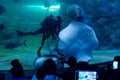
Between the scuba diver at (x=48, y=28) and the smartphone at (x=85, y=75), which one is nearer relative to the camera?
the smartphone at (x=85, y=75)

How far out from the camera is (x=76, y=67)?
16.1 ft

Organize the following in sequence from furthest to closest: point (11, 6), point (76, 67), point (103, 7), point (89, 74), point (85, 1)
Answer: point (11, 6), point (85, 1), point (103, 7), point (76, 67), point (89, 74)

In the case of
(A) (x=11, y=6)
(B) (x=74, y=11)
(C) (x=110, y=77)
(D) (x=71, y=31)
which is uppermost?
(A) (x=11, y=6)

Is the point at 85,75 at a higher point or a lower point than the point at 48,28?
lower

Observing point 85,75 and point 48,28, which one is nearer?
point 85,75

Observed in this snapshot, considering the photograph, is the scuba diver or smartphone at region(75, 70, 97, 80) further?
the scuba diver

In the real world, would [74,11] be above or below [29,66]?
→ above

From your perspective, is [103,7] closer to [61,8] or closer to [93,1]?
[93,1]

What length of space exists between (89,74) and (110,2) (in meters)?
11.2

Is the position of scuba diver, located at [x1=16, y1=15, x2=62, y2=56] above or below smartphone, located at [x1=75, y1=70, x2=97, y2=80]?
above

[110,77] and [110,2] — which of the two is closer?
[110,77]

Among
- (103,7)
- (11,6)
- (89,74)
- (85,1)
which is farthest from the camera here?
(11,6)

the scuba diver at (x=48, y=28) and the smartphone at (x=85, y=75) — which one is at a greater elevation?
the scuba diver at (x=48, y=28)

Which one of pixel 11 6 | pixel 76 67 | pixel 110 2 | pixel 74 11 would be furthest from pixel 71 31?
pixel 11 6
